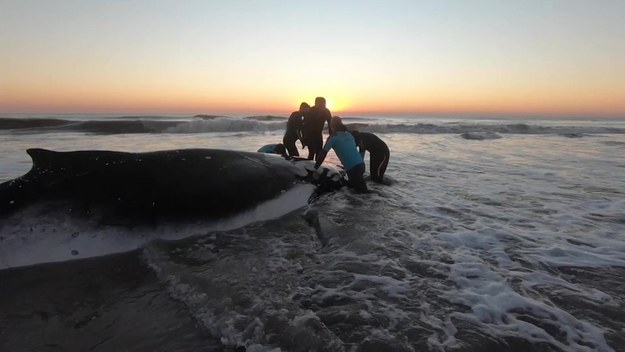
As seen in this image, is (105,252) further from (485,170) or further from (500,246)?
(485,170)

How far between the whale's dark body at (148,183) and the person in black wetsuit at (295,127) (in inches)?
178

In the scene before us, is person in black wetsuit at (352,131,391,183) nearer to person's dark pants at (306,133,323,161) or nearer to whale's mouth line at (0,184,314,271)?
person's dark pants at (306,133,323,161)

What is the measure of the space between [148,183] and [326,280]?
283 cm

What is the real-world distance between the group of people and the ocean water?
127 centimetres

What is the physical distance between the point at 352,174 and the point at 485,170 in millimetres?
5571

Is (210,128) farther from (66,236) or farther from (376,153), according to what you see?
(66,236)

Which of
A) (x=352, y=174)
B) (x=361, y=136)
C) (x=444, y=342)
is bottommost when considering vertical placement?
(x=444, y=342)

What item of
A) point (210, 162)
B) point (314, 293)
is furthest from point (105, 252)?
point (314, 293)

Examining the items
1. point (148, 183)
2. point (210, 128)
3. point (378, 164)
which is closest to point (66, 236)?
point (148, 183)

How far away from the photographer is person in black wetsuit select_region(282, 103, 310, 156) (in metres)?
11.4

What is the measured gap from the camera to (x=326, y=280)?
→ 174 inches

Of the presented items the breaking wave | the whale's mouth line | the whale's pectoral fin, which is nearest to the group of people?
the whale's mouth line

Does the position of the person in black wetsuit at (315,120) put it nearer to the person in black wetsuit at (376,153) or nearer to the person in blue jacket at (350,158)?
the person in black wetsuit at (376,153)

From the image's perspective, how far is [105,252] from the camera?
5.08m
